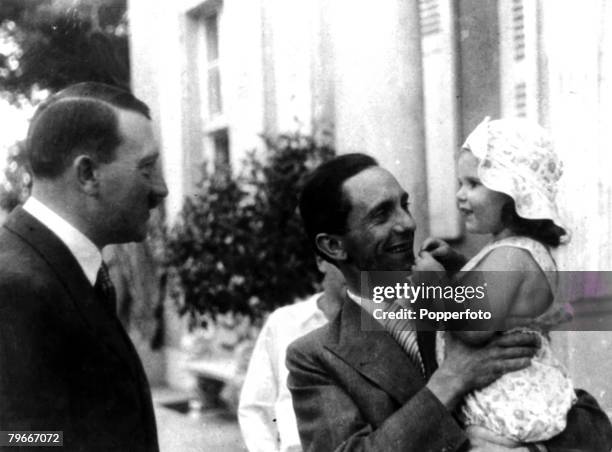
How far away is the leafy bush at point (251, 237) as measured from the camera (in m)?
2.97

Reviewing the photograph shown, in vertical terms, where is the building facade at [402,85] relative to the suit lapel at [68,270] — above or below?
above

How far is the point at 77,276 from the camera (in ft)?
4.68

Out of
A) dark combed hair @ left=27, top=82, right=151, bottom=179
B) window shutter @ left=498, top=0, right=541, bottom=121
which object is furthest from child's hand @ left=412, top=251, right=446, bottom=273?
window shutter @ left=498, top=0, right=541, bottom=121

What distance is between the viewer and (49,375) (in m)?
1.37

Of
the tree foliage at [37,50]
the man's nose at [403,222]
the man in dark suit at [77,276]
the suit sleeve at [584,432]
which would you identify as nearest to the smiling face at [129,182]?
the man in dark suit at [77,276]

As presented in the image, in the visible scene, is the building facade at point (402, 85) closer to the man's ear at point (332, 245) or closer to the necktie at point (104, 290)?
the man's ear at point (332, 245)

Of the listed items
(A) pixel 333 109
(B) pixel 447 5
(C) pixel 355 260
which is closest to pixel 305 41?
(A) pixel 333 109

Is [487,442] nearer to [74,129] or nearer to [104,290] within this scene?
[104,290]

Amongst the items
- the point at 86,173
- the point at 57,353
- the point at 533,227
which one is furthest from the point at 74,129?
the point at 533,227

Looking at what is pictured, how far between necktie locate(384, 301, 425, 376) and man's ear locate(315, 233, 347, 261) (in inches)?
7.2

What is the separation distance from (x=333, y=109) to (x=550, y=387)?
1.50 meters

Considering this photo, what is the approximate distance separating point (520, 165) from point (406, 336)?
0.41 m

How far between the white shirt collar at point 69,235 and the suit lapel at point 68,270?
0.02 meters

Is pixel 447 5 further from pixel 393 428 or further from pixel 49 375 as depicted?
pixel 49 375
